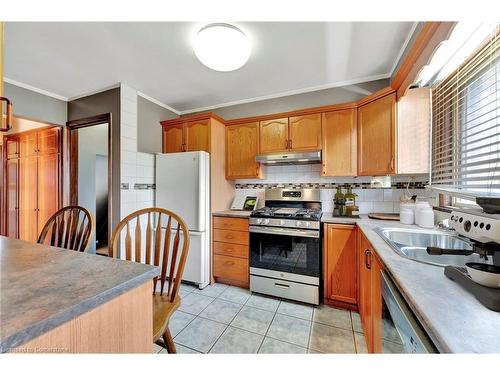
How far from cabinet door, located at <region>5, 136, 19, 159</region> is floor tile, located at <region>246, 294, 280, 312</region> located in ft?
13.9

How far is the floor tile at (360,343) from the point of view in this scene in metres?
1.48

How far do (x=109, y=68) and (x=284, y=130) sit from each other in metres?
1.92

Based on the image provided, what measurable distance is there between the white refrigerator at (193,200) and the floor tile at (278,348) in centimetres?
108

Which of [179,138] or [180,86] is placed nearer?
[180,86]

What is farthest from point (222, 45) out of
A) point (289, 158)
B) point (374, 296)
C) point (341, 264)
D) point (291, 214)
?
point (341, 264)

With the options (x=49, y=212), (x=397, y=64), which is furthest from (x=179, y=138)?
(x=397, y=64)

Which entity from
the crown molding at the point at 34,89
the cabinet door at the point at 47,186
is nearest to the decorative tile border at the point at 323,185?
the cabinet door at the point at 47,186

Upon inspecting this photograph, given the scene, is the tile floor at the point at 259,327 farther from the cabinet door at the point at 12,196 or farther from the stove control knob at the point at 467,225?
the cabinet door at the point at 12,196

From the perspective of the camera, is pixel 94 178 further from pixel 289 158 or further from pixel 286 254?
pixel 286 254

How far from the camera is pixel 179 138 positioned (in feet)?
9.03

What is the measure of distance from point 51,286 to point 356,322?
6.91ft

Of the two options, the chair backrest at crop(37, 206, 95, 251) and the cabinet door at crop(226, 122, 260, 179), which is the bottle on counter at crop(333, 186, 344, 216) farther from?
the chair backrest at crop(37, 206, 95, 251)
